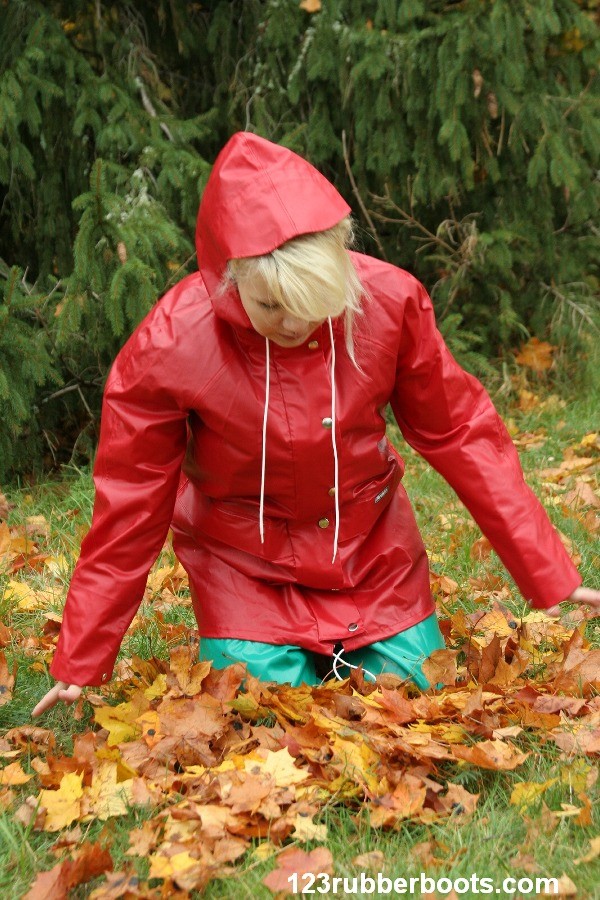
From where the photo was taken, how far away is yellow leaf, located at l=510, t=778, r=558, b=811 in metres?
1.99

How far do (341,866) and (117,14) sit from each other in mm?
4411

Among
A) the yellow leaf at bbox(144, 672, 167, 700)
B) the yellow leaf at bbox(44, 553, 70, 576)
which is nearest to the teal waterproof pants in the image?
the yellow leaf at bbox(144, 672, 167, 700)

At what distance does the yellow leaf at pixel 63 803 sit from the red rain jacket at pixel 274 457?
0.25 metres

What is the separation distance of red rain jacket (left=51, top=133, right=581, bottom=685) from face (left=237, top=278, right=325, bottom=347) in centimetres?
6

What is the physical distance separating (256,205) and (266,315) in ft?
0.75

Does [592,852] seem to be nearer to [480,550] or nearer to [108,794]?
[108,794]

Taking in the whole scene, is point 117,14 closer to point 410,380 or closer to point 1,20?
point 1,20

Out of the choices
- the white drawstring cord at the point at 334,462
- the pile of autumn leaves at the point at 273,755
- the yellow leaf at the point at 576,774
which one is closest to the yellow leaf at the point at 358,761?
the pile of autumn leaves at the point at 273,755

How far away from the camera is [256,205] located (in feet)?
6.77

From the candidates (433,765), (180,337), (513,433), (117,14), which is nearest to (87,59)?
(117,14)

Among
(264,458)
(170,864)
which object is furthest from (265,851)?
(264,458)

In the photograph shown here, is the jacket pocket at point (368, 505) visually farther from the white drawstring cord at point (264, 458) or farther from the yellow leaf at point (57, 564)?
the yellow leaf at point (57, 564)

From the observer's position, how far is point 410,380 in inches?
96.7

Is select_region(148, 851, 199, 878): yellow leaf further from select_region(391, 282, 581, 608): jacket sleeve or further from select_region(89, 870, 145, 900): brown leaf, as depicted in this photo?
select_region(391, 282, 581, 608): jacket sleeve
